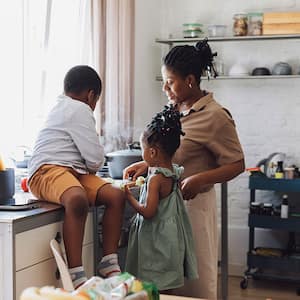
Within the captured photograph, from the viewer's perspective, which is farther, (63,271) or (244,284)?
(244,284)

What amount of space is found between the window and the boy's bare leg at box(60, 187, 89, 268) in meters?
1.26

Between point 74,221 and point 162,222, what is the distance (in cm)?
37

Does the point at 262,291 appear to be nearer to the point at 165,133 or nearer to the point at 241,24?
the point at 241,24

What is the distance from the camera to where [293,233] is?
15.3 feet

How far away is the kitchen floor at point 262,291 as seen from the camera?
4.34 metres

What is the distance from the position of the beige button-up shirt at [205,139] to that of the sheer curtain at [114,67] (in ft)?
4.77

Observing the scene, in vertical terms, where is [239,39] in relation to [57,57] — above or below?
above

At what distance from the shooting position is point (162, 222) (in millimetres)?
2508

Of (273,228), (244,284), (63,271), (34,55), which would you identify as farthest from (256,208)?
(63,271)

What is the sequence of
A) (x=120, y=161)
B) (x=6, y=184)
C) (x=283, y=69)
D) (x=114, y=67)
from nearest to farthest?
(x=6, y=184), (x=120, y=161), (x=114, y=67), (x=283, y=69)

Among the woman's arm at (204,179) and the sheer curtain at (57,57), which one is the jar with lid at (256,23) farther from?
the woman's arm at (204,179)

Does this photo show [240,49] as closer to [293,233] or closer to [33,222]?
[293,233]

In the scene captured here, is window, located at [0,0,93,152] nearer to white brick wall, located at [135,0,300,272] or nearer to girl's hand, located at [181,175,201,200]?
white brick wall, located at [135,0,300,272]

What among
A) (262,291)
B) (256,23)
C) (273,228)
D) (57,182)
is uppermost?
(256,23)
